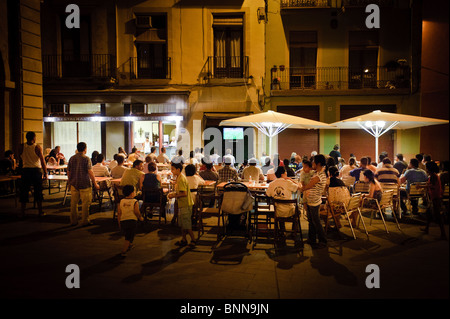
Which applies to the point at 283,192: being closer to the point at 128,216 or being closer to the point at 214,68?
the point at 128,216

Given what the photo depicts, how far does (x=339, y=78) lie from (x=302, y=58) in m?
2.07

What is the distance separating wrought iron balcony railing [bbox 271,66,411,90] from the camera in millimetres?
16203

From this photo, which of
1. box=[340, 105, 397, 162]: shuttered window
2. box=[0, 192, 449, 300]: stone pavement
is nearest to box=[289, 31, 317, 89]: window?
box=[340, 105, 397, 162]: shuttered window

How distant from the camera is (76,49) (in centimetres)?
1627

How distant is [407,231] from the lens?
7055 millimetres

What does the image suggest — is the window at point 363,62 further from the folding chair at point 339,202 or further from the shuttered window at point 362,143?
the folding chair at point 339,202

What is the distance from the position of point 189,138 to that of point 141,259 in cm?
1104

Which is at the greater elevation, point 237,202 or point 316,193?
point 316,193

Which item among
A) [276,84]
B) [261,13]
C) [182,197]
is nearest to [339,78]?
[276,84]

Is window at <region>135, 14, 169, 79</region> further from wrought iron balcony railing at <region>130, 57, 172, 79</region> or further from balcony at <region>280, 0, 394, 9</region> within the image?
balcony at <region>280, 0, 394, 9</region>

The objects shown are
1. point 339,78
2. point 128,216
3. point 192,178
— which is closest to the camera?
point 128,216

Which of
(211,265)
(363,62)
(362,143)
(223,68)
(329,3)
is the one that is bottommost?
(211,265)

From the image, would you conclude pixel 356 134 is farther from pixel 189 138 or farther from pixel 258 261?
pixel 258 261
